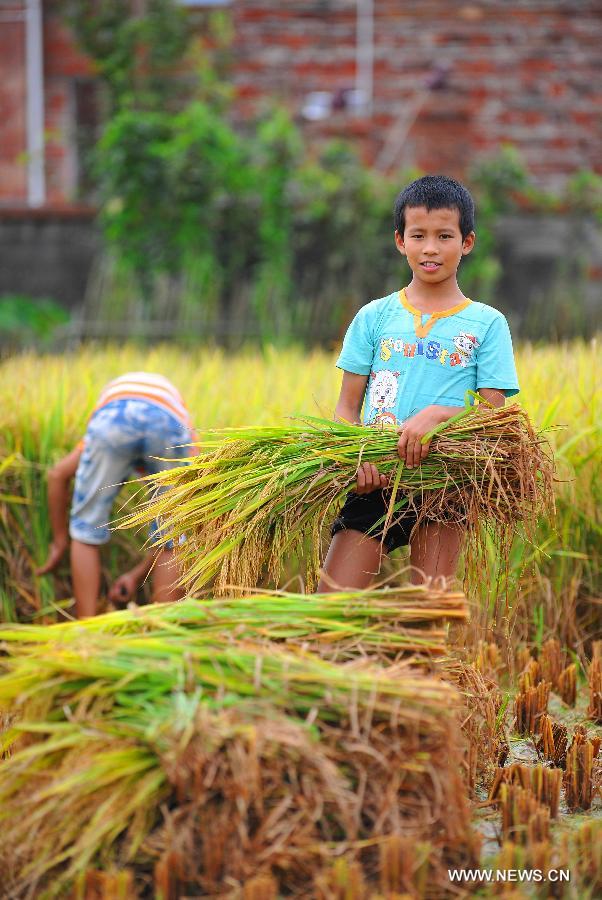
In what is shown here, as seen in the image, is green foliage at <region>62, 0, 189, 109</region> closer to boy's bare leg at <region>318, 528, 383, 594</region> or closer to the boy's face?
the boy's face

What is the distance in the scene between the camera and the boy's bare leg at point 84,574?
388cm

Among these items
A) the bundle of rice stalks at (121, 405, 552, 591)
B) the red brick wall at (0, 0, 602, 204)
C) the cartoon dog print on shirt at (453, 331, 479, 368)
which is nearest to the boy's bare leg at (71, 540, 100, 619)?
the bundle of rice stalks at (121, 405, 552, 591)

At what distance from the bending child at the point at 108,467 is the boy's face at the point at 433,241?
4.39 feet

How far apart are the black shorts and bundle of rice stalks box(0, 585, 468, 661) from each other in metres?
0.43

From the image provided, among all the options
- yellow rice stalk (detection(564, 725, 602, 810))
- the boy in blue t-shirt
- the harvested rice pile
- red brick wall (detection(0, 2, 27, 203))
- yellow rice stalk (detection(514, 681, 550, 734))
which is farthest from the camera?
red brick wall (detection(0, 2, 27, 203))

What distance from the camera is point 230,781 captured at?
1898 mm

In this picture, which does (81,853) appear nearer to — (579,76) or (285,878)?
(285,878)

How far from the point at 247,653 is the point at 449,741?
38cm

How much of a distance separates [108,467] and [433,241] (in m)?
1.55

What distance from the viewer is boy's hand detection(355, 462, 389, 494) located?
2.54 metres

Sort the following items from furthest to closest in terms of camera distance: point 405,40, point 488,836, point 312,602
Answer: point 405,40
point 488,836
point 312,602

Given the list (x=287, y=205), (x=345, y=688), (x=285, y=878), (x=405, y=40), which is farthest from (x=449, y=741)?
(x=405, y=40)

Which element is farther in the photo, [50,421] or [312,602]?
[50,421]

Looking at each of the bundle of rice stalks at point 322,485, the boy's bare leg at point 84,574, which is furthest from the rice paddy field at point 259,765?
the boy's bare leg at point 84,574
